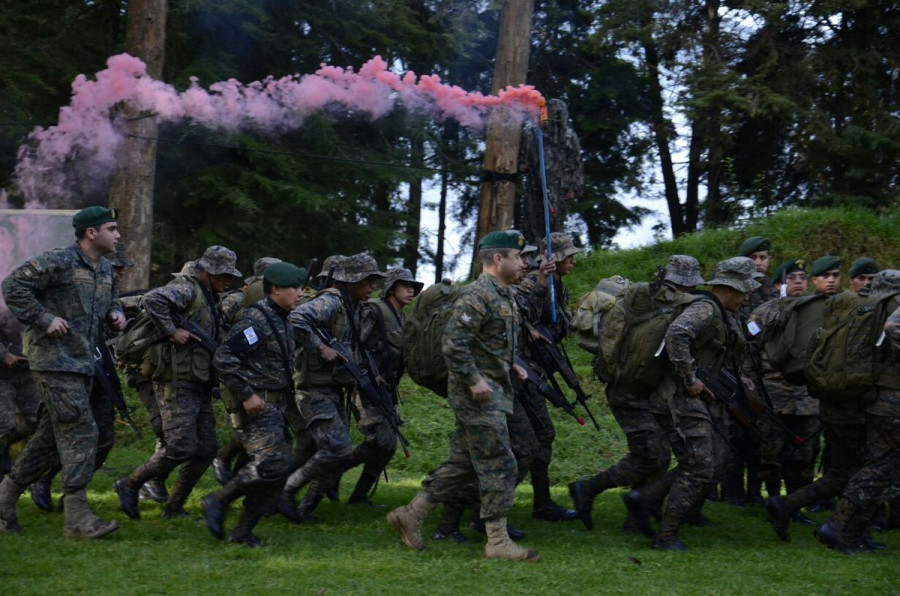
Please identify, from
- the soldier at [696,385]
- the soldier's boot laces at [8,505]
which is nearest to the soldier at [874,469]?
the soldier at [696,385]

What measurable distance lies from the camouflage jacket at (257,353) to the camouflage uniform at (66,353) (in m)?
1.03

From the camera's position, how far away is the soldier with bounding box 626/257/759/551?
712cm

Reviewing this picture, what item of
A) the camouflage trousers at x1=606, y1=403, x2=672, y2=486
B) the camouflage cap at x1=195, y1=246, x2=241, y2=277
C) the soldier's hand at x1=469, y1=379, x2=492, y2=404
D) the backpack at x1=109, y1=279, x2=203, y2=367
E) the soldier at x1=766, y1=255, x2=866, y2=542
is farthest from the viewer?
the camouflage cap at x1=195, y1=246, x2=241, y2=277

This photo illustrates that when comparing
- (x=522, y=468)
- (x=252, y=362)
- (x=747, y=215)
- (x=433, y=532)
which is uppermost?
(x=747, y=215)

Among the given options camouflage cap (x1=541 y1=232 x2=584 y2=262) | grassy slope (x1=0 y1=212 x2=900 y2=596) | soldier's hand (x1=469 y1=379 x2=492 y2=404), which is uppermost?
camouflage cap (x1=541 y1=232 x2=584 y2=262)

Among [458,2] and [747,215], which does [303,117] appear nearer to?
[458,2]

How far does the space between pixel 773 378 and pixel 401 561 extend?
13.2ft

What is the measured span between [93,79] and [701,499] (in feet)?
37.2

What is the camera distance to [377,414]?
8438 mm

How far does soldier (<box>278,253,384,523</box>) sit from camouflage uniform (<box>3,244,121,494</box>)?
4.85 feet

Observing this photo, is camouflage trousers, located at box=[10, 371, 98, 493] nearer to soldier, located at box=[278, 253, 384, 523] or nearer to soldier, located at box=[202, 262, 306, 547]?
soldier, located at box=[202, 262, 306, 547]

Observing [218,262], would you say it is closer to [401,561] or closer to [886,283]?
[401,561]

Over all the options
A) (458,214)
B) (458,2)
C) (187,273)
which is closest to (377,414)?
(187,273)

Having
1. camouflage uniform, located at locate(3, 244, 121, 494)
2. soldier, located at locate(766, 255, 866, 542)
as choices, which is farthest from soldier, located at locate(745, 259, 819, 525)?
camouflage uniform, located at locate(3, 244, 121, 494)
